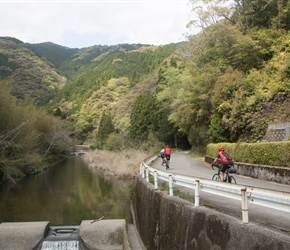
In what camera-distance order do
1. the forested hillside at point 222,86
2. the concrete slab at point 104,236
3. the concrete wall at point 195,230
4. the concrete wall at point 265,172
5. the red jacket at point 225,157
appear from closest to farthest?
the concrete wall at point 195,230 → the red jacket at point 225,157 → the concrete slab at point 104,236 → the concrete wall at point 265,172 → the forested hillside at point 222,86

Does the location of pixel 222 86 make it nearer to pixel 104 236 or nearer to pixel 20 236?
pixel 104 236

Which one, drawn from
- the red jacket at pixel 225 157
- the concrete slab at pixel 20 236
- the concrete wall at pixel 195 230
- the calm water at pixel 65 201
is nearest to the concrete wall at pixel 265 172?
the red jacket at pixel 225 157


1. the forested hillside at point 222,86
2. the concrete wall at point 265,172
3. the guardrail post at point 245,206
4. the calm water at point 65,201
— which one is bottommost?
the calm water at point 65,201

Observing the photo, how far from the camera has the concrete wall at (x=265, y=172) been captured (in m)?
11.8

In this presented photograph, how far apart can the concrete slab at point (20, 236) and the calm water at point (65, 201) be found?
3519 mm

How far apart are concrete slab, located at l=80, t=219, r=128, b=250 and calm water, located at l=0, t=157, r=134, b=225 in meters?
3.76

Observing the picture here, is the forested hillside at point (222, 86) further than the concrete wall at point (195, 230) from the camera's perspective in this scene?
Yes

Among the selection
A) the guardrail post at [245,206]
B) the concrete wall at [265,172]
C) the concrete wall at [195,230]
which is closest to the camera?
the concrete wall at [195,230]

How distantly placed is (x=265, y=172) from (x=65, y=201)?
1279cm

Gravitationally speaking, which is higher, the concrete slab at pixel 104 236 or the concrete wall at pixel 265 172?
the concrete wall at pixel 265 172

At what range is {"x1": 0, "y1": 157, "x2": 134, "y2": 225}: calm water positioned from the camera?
15.8 meters

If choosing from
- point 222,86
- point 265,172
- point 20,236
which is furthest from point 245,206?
point 222,86

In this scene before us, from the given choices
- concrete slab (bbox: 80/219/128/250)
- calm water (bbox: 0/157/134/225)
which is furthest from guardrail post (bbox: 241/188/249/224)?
calm water (bbox: 0/157/134/225)

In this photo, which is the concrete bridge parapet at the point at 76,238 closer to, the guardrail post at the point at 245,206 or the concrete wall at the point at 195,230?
the concrete wall at the point at 195,230
